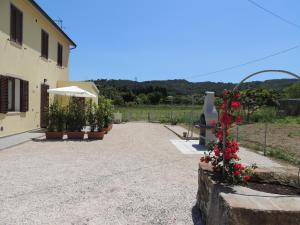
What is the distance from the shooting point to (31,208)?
18.5 ft

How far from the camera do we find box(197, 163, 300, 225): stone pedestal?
387cm

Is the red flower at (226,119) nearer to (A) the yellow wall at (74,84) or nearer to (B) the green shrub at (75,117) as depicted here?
(B) the green shrub at (75,117)

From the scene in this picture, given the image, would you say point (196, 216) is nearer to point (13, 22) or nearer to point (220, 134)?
point (220, 134)

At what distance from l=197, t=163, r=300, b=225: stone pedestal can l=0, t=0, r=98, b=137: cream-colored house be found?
11.8 meters

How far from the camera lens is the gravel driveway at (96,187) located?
5.35 m

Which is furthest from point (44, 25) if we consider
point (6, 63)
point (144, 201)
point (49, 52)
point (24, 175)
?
point (144, 201)

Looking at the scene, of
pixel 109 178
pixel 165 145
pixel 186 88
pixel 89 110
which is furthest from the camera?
pixel 186 88

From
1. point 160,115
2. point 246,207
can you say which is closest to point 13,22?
point 246,207

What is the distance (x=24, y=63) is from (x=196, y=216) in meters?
14.0

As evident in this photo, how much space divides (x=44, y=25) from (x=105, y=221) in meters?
17.6

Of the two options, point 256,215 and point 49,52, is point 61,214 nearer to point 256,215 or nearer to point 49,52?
point 256,215

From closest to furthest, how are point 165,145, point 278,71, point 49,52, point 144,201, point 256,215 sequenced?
point 256,215, point 278,71, point 144,201, point 165,145, point 49,52

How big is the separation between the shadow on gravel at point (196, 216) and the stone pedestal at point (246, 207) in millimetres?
155

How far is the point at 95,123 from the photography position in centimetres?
1664
